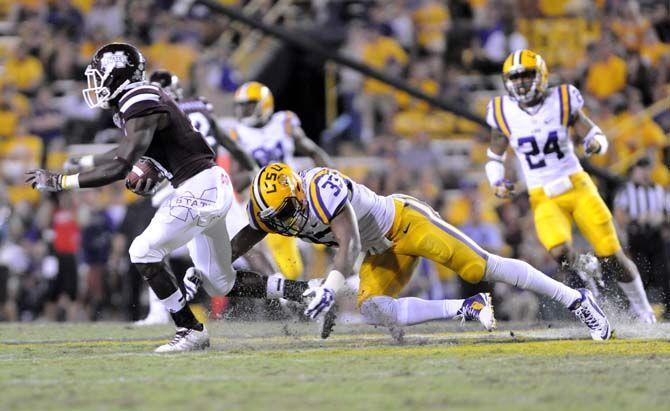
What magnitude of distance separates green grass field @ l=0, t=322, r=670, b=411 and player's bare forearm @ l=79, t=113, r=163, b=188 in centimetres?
90

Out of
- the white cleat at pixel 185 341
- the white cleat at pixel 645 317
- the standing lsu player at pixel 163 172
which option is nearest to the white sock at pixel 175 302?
the standing lsu player at pixel 163 172

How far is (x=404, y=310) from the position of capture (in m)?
6.48

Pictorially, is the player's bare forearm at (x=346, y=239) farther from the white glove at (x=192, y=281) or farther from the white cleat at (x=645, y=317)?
the white cleat at (x=645, y=317)

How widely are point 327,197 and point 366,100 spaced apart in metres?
7.45

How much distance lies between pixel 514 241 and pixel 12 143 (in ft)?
17.7

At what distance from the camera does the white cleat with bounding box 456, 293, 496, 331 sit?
632cm

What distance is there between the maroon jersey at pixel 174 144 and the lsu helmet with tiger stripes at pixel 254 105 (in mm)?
2942

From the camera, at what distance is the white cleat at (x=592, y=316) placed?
663 centimetres

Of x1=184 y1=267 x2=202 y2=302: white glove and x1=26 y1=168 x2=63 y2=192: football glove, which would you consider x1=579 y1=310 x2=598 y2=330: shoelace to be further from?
x1=26 y1=168 x2=63 y2=192: football glove

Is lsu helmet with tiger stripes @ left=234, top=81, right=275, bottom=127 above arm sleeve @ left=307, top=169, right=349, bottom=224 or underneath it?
above

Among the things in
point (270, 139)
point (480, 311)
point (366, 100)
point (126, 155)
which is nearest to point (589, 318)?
point (480, 311)

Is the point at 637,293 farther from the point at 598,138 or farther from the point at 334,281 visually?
the point at 334,281

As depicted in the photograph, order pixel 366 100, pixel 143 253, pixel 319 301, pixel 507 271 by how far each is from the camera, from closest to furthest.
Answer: pixel 319 301, pixel 143 253, pixel 507 271, pixel 366 100

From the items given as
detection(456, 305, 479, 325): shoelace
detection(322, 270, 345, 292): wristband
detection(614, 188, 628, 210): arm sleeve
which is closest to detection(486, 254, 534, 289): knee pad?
detection(456, 305, 479, 325): shoelace
